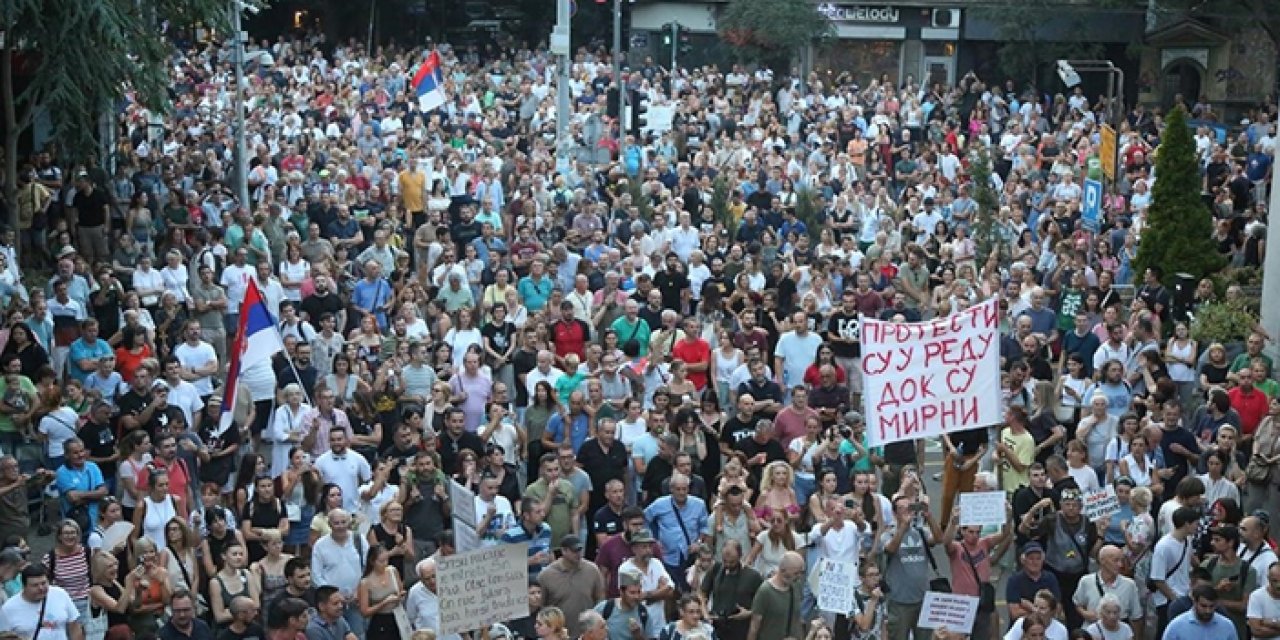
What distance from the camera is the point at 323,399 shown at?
15578 mm

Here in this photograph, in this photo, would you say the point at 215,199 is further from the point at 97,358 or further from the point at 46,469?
the point at 46,469

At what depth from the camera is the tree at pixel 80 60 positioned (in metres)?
22.0

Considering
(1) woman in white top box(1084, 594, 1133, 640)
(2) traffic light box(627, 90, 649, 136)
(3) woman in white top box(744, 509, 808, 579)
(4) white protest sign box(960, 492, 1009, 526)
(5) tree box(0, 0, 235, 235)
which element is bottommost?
(1) woman in white top box(1084, 594, 1133, 640)

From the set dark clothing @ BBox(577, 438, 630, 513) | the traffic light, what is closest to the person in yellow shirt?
the traffic light

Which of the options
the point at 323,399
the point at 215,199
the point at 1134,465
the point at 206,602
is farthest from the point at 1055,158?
the point at 206,602

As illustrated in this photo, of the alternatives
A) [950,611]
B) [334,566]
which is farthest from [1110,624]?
[334,566]

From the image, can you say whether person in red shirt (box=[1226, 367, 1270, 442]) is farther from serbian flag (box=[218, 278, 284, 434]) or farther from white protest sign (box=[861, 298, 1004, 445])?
serbian flag (box=[218, 278, 284, 434])

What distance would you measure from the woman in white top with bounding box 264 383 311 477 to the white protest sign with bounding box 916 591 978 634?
17.3ft

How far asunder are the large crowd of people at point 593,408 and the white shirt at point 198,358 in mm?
43

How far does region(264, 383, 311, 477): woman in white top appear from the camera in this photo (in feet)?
51.0

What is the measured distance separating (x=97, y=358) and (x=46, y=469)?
156 centimetres

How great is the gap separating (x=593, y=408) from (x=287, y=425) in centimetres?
244

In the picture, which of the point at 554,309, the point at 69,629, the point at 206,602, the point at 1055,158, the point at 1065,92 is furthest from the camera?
the point at 1065,92

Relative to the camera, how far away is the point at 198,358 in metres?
17.6
